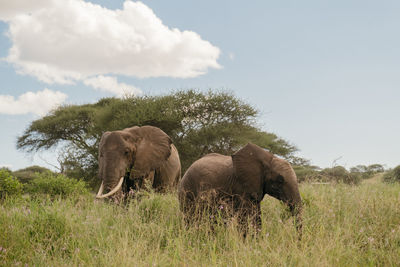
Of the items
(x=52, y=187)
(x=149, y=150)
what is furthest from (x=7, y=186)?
(x=149, y=150)

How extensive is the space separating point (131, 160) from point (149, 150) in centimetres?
56

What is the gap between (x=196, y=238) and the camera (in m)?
6.73

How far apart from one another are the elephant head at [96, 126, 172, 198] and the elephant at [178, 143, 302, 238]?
2.80 m

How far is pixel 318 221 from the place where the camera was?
694 centimetres

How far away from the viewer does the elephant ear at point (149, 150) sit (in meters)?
10.0

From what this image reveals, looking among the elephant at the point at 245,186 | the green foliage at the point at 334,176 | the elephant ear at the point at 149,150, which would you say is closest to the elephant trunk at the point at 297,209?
the elephant at the point at 245,186

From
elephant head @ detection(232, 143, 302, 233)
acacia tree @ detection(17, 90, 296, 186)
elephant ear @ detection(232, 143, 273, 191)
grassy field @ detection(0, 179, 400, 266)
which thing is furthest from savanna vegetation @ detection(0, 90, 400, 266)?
acacia tree @ detection(17, 90, 296, 186)

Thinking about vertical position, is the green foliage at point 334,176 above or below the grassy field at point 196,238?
above

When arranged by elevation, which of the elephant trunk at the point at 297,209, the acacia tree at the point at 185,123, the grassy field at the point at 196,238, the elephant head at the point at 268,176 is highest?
the acacia tree at the point at 185,123

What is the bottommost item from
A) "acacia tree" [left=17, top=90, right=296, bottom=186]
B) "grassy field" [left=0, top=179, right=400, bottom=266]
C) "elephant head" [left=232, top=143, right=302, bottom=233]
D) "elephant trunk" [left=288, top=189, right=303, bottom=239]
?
"grassy field" [left=0, top=179, right=400, bottom=266]

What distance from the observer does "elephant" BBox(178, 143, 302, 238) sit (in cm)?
647

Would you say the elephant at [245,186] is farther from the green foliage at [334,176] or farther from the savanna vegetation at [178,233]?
the green foliage at [334,176]

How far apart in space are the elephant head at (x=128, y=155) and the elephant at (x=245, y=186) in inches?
110

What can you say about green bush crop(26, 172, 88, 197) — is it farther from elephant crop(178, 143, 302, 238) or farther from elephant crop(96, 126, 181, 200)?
elephant crop(178, 143, 302, 238)
